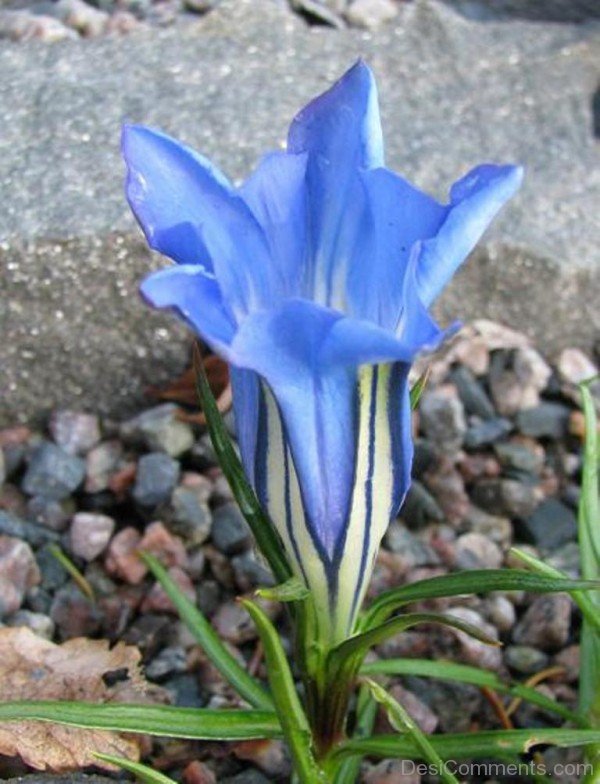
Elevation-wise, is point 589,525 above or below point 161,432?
above

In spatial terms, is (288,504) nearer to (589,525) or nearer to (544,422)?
(589,525)

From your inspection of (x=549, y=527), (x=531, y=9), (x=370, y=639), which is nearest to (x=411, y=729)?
(x=370, y=639)

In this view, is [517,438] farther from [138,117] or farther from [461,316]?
[138,117]

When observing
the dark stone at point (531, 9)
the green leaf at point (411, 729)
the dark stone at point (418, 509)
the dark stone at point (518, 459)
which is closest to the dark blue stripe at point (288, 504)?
the green leaf at point (411, 729)

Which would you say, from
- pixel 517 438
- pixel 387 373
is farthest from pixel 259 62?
pixel 387 373

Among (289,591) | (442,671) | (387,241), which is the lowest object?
(442,671)

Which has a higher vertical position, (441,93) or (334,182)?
(334,182)

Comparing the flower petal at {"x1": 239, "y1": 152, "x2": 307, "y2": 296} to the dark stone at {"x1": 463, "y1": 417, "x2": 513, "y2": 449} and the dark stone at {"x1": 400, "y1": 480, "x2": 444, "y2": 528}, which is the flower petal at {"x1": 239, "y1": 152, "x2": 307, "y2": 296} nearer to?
the dark stone at {"x1": 400, "y1": 480, "x2": 444, "y2": 528}
